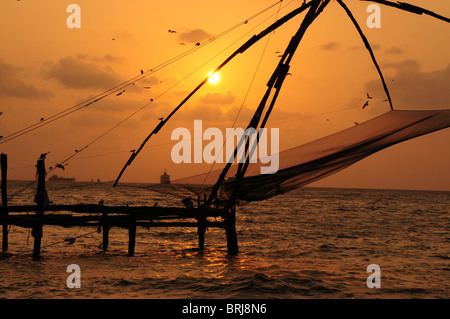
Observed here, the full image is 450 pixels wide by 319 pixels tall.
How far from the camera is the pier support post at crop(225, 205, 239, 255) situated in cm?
1562

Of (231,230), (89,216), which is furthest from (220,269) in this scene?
(89,216)

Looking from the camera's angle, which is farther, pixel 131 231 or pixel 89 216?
pixel 131 231

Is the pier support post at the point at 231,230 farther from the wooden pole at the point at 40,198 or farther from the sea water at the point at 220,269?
the wooden pole at the point at 40,198

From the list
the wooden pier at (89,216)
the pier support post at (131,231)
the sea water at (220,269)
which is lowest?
the sea water at (220,269)

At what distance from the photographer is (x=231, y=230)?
52.9ft

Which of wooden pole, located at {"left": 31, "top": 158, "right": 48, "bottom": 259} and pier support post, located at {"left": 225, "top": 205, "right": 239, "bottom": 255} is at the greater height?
wooden pole, located at {"left": 31, "top": 158, "right": 48, "bottom": 259}

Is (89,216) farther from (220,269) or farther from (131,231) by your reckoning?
(220,269)

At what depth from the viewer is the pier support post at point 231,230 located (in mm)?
15617

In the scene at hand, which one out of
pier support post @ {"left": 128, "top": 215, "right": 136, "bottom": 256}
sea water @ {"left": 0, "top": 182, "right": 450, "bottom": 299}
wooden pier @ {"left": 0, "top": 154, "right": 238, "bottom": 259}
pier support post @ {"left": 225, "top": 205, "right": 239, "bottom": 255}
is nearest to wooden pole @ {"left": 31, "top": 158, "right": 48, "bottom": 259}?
wooden pier @ {"left": 0, "top": 154, "right": 238, "bottom": 259}

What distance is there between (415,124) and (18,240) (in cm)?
1791

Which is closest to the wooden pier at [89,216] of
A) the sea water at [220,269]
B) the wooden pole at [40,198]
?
the wooden pole at [40,198]

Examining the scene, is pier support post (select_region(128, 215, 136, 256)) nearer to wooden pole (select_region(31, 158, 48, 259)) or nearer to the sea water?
the sea water

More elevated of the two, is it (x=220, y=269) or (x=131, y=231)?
(x=131, y=231)
